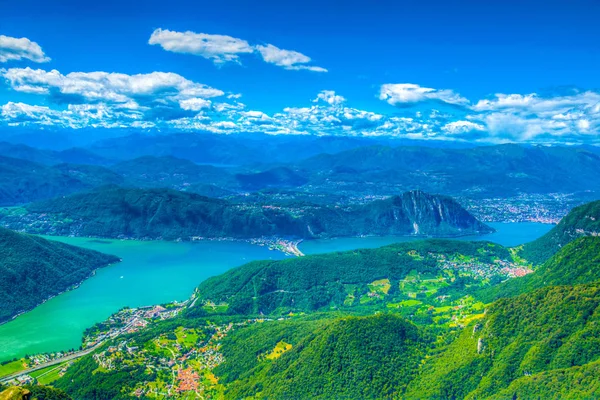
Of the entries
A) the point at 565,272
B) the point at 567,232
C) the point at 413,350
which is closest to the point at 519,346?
the point at 413,350

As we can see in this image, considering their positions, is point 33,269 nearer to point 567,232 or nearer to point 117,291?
point 117,291

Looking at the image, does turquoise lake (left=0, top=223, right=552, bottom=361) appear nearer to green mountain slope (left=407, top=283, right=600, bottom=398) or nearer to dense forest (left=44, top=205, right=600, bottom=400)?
dense forest (left=44, top=205, right=600, bottom=400)

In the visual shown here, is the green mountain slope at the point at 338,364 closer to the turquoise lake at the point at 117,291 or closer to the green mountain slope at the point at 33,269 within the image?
the turquoise lake at the point at 117,291

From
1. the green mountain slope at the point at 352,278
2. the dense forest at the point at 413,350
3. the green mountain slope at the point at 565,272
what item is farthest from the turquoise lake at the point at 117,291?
the green mountain slope at the point at 565,272

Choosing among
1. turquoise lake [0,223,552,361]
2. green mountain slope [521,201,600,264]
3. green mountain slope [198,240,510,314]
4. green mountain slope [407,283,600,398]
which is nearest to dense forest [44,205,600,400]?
green mountain slope [407,283,600,398]

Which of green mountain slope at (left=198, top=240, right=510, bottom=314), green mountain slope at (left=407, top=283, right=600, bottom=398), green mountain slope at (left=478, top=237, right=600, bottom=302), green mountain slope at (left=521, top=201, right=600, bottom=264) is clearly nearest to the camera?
green mountain slope at (left=407, top=283, right=600, bottom=398)

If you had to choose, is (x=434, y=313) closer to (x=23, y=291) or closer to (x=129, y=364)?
(x=129, y=364)

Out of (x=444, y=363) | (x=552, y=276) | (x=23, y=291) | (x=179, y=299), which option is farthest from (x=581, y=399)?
(x=23, y=291)
